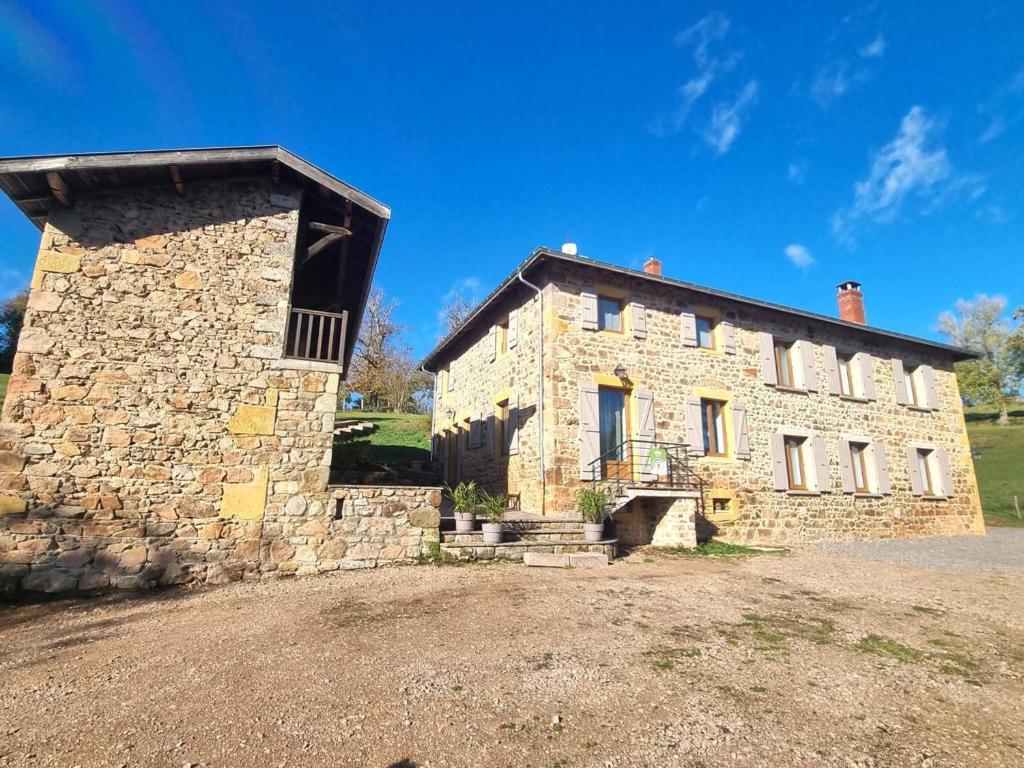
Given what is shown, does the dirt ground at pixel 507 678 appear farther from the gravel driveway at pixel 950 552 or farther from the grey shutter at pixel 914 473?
the grey shutter at pixel 914 473

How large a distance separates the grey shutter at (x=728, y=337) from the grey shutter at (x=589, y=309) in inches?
131

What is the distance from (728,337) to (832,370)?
10.8 ft

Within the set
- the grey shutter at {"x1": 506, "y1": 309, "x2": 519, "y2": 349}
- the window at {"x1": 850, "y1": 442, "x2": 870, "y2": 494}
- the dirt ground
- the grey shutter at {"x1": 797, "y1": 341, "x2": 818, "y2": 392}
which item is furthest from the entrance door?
the window at {"x1": 850, "y1": 442, "x2": 870, "y2": 494}

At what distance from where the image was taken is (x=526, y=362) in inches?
394

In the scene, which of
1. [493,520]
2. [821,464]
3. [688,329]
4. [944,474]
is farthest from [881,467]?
[493,520]

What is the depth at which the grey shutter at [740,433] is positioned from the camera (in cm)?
1046

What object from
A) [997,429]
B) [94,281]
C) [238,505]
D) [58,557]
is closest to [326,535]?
[238,505]

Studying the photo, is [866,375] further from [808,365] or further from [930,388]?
[930,388]

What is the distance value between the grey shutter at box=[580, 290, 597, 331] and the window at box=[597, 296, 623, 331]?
31 centimetres

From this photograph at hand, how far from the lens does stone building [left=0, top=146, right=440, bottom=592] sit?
18.2ft

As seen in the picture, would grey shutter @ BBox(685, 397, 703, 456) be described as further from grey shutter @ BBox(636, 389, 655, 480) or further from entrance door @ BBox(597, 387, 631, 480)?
entrance door @ BBox(597, 387, 631, 480)

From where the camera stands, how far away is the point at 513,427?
33.8ft

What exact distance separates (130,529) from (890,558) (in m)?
11.4

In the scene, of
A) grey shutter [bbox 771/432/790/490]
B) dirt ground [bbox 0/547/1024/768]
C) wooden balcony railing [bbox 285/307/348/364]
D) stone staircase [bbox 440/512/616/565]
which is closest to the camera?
dirt ground [bbox 0/547/1024/768]
